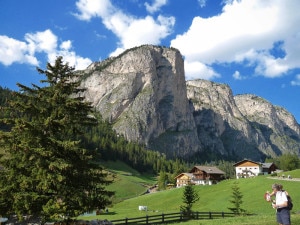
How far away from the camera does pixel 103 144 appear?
192250mm

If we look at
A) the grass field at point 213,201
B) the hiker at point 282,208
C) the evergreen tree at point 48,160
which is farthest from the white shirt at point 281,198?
the grass field at point 213,201

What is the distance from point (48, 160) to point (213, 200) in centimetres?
5481

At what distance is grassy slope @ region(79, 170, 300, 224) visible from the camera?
57219mm

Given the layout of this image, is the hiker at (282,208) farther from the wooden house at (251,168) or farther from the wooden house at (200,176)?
the wooden house at (251,168)

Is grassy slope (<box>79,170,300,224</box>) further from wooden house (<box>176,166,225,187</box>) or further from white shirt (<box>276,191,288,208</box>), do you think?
wooden house (<box>176,166,225,187</box>)

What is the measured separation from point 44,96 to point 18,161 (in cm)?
520

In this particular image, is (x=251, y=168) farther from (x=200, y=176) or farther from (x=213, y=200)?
(x=213, y=200)

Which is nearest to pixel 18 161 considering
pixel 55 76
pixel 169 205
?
pixel 55 76

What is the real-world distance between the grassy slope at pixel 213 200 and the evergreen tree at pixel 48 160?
103ft

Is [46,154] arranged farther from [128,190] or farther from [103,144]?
[103,144]

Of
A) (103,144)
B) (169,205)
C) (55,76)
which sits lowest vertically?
(169,205)

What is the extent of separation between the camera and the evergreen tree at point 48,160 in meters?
20.8

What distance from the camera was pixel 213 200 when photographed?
69.6m

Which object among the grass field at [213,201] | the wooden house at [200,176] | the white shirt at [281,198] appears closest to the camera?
the white shirt at [281,198]
